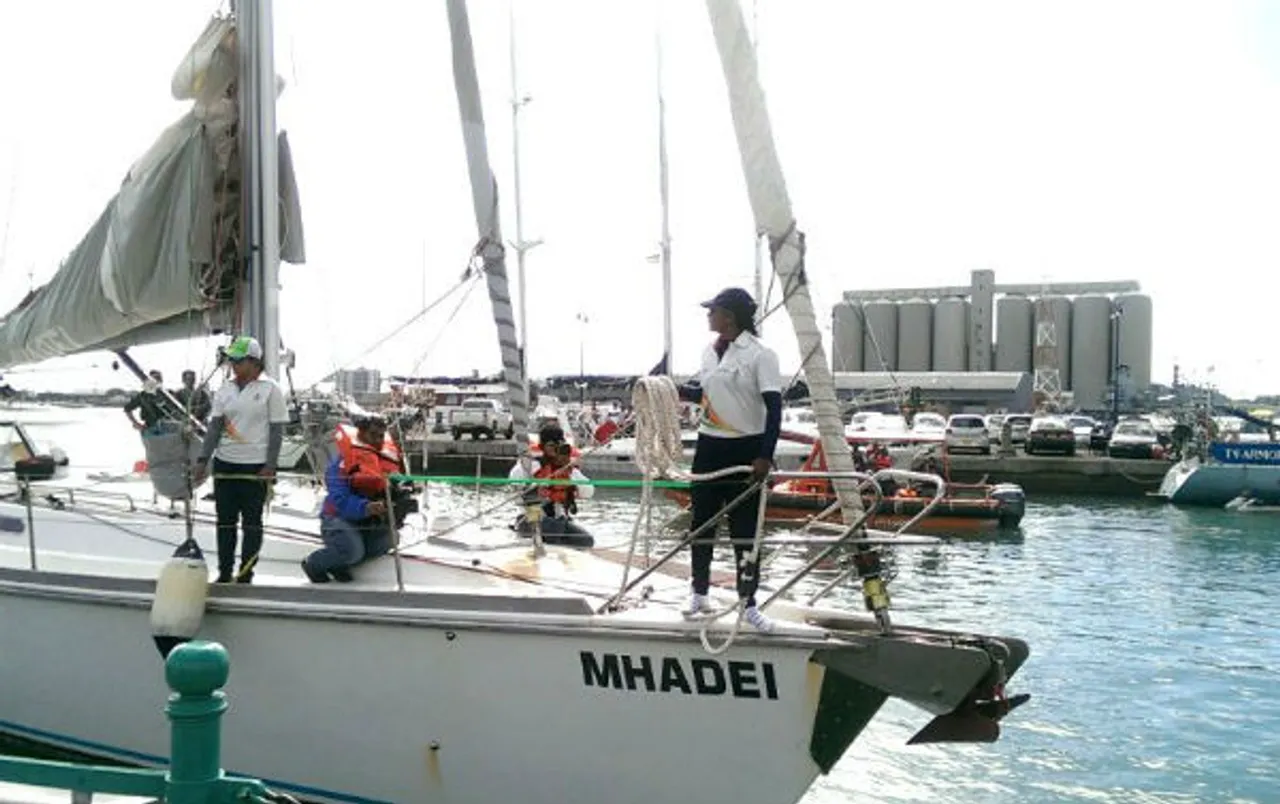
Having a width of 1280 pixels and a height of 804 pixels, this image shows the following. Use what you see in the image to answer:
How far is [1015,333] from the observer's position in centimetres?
8412

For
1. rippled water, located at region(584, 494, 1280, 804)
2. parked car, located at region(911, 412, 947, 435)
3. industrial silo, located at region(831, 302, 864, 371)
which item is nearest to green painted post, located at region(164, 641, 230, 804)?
rippled water, located at region(584, 494, 1280, 804)

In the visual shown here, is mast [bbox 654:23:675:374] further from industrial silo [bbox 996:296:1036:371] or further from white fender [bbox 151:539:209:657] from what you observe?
industrial silo [bbox 996:296:1036:371]

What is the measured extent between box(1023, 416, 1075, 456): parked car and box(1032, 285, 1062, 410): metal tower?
1280 inches

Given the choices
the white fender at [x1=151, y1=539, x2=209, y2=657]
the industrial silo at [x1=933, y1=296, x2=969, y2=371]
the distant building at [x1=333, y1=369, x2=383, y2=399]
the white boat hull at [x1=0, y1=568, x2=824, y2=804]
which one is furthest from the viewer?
the industrial silo at [x1=933, y1=296, x2=969, y2=371]

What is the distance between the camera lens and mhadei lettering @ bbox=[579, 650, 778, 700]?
6066 mm

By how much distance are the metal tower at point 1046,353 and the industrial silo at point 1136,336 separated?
5.44 meters

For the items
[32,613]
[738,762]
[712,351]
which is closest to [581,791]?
[738,762]

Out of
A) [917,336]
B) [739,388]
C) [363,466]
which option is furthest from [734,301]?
[917,336]

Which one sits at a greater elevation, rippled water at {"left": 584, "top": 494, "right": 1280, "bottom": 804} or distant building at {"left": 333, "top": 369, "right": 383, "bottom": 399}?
distant building at {"left": 333, "top": 369, "right": 383, "bottom": 399}

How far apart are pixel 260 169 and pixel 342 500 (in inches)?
129

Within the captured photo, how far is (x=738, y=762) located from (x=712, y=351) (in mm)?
2234

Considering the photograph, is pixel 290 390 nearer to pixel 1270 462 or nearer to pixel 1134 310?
pixel 1270 462

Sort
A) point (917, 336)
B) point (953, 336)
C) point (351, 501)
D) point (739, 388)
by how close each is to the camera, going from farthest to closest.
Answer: point (917, 336), point (953, 336), point (351, 501), point (739, 388)

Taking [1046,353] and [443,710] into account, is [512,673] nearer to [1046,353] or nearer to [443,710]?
[443,710]
